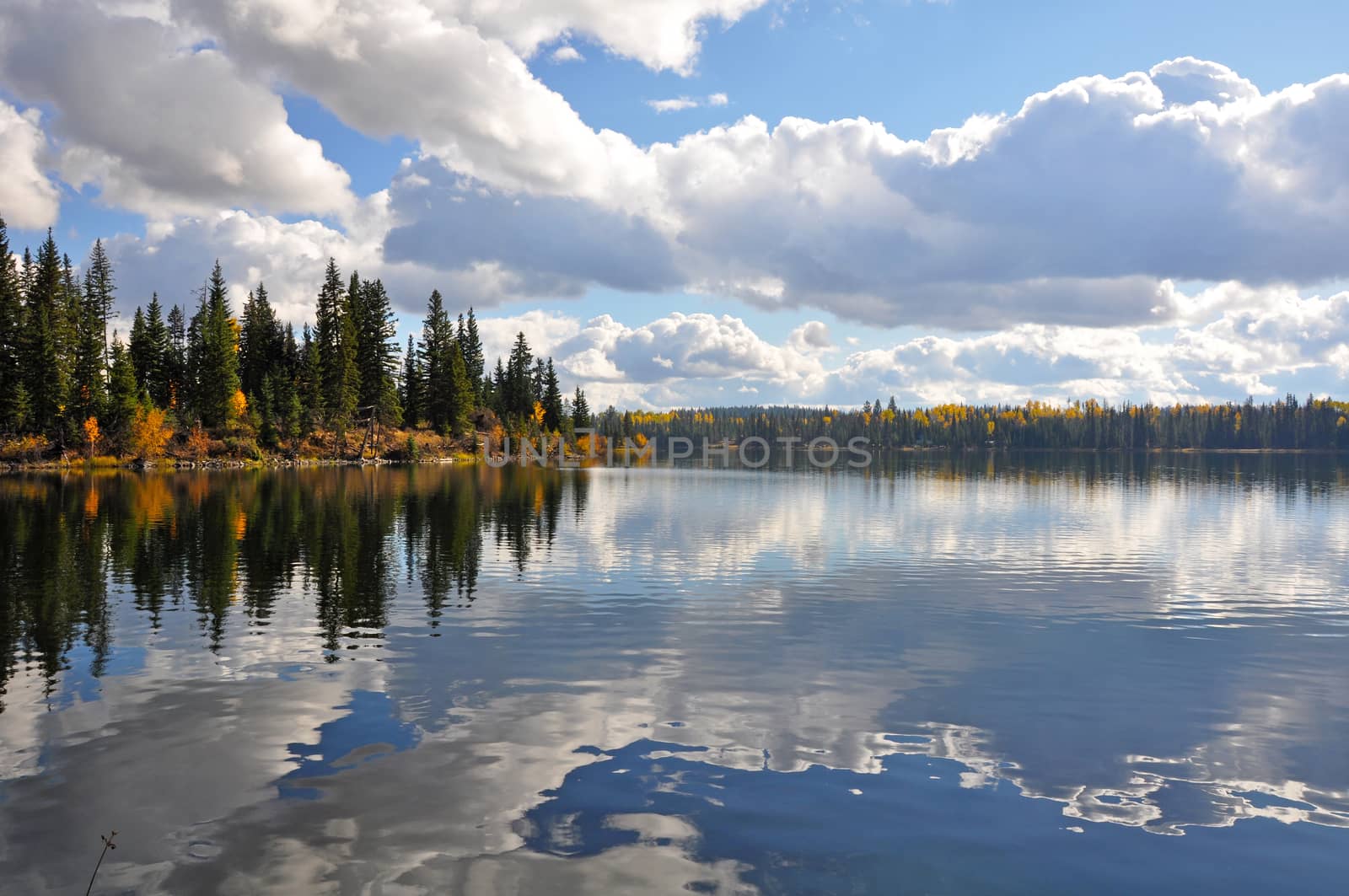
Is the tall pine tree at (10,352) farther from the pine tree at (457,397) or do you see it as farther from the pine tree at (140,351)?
the pine tree at (457,397)

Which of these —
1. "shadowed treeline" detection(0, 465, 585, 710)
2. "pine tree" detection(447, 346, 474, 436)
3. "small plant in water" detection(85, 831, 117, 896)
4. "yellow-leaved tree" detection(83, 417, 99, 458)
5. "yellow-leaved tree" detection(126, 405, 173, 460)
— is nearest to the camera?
"small plant in water" detection(85, 831, 117, 896)

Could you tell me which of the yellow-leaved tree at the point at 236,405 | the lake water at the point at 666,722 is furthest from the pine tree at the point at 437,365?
the lake water at the point at 666,722

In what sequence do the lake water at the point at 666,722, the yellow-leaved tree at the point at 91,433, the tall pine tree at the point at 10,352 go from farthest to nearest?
1. the yellow-leaved tree at the point at 91,433
2. the tall pine tree at the point at 10,352
3. the lake water at the point at 666,722

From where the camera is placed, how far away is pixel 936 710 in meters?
18.6

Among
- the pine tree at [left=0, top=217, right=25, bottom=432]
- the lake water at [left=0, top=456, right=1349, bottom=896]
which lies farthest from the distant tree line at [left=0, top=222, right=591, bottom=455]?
the lake water at [left=0, top=456, right=1349, bottom=896]

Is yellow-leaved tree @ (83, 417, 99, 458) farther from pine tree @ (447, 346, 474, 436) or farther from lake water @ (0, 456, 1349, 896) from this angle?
lake water @ (0, 456, 1349, 896)

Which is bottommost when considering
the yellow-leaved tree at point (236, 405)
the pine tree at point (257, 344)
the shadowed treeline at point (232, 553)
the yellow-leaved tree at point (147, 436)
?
the shadowed treeline at point (232, 553)

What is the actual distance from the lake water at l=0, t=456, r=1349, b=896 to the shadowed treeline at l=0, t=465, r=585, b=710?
29 centimetres

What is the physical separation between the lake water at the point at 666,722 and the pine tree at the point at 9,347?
280ft

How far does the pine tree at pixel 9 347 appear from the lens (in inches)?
4247

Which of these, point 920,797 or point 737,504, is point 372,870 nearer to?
point 920,797

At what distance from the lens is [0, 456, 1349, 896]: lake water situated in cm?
1205

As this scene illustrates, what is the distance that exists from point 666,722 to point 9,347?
5167 inches

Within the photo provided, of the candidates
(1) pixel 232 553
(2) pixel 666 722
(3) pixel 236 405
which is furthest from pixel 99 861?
(3) pixel 236 405
